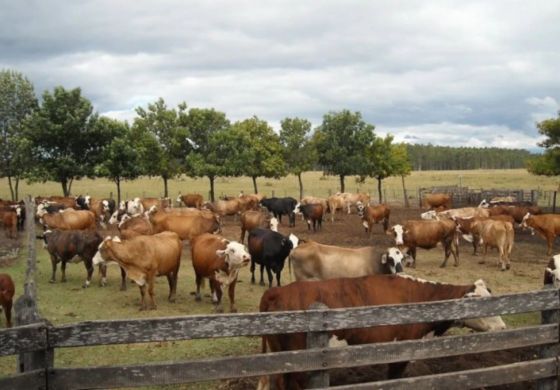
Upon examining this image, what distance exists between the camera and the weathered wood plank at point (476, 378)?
5469 millimetres

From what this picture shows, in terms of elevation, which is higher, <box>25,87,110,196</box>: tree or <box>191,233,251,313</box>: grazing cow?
<box>25,87,110,196</box>: tree

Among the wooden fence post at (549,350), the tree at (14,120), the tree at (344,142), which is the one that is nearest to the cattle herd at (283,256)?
the wooden fence post at (549,350)

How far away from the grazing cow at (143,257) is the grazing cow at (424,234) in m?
8.79

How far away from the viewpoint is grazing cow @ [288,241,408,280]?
39.7 feet

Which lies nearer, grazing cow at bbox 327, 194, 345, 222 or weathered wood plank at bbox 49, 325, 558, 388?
weathered wood plank at bbox 49, 325, 558, 388


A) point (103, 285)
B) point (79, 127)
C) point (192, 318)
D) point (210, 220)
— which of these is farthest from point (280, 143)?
point (192, 318)

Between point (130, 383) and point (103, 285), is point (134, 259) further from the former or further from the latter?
point (130, 383)

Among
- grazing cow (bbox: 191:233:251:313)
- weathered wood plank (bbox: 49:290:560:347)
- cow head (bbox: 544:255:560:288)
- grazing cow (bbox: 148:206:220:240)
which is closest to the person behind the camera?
weathered wood plank (bbox: 49:290:560:347)

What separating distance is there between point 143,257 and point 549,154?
31.5 metres

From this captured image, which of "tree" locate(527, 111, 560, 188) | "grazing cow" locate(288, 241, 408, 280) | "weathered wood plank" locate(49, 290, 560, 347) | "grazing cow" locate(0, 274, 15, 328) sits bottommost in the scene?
"grazing cow" locate(0, 274, 15, 328)

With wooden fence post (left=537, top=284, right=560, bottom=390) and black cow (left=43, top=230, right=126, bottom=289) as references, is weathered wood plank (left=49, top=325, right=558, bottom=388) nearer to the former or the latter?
wooden fence post (left=537, top=284, right=560, bottom=390)

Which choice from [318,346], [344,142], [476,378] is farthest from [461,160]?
[318,346]

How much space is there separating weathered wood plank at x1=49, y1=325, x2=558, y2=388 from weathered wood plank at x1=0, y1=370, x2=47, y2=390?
3.3 inches

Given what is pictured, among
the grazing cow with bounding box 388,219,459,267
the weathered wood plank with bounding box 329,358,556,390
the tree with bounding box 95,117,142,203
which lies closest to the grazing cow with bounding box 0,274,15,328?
the weathered wood plank with bounding box 329,358,556,390
